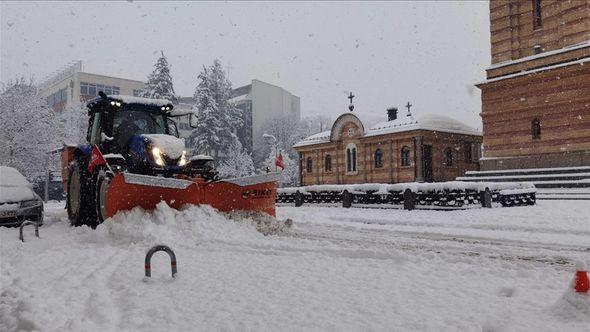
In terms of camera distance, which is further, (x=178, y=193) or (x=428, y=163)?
(x=428, y=163)

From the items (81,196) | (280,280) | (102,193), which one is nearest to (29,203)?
(81,196)

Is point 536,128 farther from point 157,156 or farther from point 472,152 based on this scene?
point 157,156

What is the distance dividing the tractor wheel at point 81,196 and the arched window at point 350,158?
2166 cm

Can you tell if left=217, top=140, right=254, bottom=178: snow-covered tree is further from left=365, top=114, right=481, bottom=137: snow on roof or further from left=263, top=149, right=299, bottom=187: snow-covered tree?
left=365, top=114, right=481, bottom=137: snow on roof

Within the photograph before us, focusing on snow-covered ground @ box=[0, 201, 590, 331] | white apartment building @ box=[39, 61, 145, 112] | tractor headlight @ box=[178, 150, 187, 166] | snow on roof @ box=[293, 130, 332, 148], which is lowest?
snow-covered ground @ box=[0, 201, 590, 331]

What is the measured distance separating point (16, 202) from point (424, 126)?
21206 mm

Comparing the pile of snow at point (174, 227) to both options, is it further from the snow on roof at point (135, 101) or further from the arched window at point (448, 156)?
the arched window at point (448, 156)

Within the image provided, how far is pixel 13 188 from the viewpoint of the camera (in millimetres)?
12781

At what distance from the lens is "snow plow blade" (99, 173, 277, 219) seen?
27.8ft

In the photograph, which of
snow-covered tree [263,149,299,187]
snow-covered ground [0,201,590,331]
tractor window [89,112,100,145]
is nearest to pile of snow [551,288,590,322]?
snow-covered ground [0,201,590,331]

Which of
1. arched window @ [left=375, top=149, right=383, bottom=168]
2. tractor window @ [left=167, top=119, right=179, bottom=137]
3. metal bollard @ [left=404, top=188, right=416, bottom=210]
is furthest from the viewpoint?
arched window @ [left=375, top=149, right=383, bottom=168]

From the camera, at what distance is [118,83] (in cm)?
6475

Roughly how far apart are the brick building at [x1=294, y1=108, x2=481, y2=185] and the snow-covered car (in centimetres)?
2010

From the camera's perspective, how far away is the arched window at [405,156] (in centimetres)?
2764
